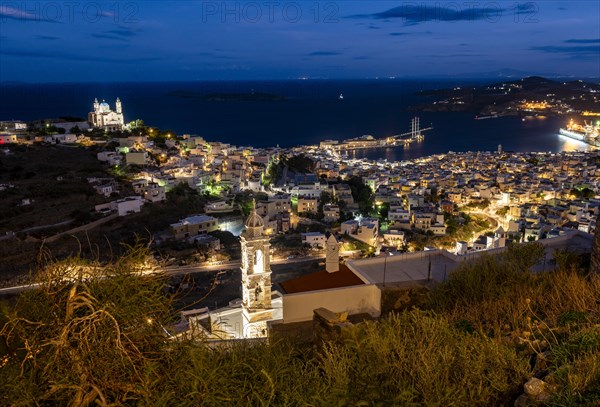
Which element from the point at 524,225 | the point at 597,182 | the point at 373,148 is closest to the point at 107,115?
the point at 373,148

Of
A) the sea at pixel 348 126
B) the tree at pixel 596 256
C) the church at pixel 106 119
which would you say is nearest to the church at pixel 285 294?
the tree at pixel 596 256

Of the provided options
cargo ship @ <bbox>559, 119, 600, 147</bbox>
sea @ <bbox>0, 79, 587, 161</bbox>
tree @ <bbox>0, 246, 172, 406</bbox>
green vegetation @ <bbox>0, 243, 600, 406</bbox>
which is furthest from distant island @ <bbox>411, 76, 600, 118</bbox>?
tree @ <bbox>0, 246, 172, 406</bbox>

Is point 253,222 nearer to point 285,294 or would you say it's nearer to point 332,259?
point 332,259

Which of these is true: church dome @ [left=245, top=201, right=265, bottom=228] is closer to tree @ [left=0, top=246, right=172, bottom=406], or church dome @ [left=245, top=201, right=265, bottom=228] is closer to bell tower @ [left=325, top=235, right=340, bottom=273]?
bell tower @ [left=325, top=235, right=340, bottom=273]

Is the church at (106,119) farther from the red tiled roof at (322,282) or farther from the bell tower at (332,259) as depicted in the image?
the red tiled roof at (322,282)

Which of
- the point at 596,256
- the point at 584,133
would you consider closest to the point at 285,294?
the point at 596,256

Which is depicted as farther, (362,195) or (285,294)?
(362,195)
